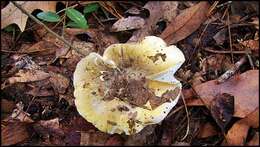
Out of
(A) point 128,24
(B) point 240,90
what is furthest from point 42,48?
(B) point 240,90

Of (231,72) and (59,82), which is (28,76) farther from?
(231,72)

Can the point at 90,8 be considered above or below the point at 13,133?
above

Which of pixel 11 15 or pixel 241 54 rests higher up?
pixel 11 15

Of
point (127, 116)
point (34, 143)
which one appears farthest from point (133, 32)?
point (34, 143)

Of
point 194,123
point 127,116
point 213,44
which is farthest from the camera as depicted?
point 213,44

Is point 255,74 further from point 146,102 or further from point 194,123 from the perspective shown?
point 146,102

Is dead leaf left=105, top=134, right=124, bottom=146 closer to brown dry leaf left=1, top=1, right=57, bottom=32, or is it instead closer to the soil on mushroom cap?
the soil on mushroom cap

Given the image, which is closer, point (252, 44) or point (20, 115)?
point (20, 115)

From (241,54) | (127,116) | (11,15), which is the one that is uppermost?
(11,15)
